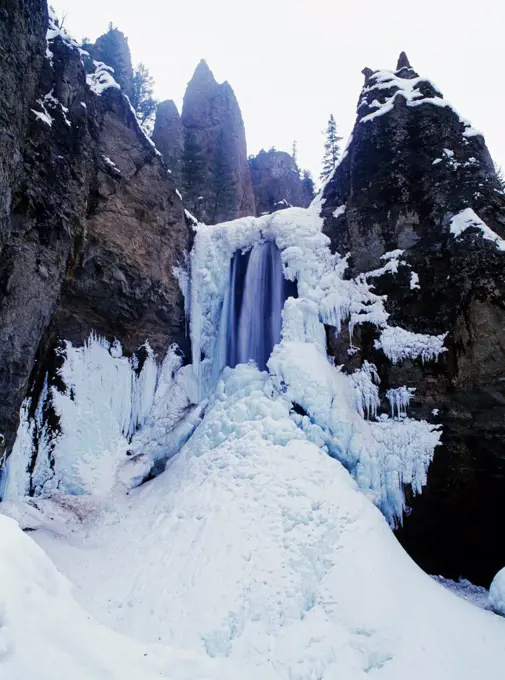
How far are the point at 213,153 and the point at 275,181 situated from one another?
6305 mm

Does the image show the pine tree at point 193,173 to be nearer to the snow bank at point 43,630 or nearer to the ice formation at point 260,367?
the ice formation at point 260,367

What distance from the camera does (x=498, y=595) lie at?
7.51 metres

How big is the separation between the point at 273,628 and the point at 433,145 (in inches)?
513

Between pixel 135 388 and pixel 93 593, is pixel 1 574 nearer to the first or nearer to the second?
pixel 93 593

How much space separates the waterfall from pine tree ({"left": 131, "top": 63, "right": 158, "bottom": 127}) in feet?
84.3

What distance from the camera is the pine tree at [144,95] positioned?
111 feet

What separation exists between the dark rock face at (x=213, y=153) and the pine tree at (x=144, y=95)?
112 inches

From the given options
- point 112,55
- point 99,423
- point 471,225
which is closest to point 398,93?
point 471,225

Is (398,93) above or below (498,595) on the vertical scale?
above

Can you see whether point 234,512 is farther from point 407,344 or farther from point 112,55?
point 112,55

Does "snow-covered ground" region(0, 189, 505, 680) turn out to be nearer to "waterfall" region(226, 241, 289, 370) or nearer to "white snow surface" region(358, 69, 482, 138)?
"waterfall" region(226, 241, 289, 370)

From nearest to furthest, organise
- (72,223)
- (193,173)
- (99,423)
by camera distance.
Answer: (72,223) → (99,423) → (193,173)

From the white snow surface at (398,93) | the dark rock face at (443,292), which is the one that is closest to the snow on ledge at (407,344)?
the dark rock face at (443,292)

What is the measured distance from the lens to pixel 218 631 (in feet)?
20.2
